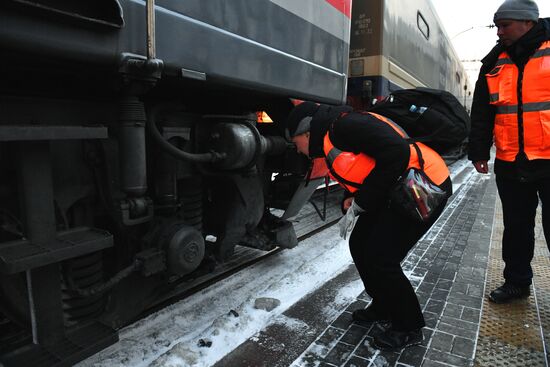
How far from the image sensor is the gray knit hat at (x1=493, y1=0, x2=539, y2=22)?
2582 millimetres

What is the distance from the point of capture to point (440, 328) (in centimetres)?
262

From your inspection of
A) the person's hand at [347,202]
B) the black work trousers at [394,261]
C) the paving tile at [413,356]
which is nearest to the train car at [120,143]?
the person's hand at [347,202]

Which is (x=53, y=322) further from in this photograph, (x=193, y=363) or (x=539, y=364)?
(x=539, y=364)

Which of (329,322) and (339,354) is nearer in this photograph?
(339,354)

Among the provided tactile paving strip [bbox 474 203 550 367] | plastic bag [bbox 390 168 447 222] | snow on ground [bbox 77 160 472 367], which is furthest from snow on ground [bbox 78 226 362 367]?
plastic bag [bbox 390 168 447 222]

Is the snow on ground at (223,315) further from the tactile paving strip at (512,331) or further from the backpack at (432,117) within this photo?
the backpack at (432,117)

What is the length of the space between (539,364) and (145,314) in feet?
7.74

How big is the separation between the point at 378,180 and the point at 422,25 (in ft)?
20.9

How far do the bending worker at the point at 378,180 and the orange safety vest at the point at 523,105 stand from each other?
2.43ft

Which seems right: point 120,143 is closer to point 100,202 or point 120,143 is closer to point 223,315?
point 100,202

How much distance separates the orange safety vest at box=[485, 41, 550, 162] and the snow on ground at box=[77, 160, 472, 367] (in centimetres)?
152

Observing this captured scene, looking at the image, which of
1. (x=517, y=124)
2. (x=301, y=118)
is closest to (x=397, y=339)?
(x=301, y=118)

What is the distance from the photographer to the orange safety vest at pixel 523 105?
258 centimetres

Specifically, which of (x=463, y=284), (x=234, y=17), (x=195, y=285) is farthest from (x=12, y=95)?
(x=463, y=284)
